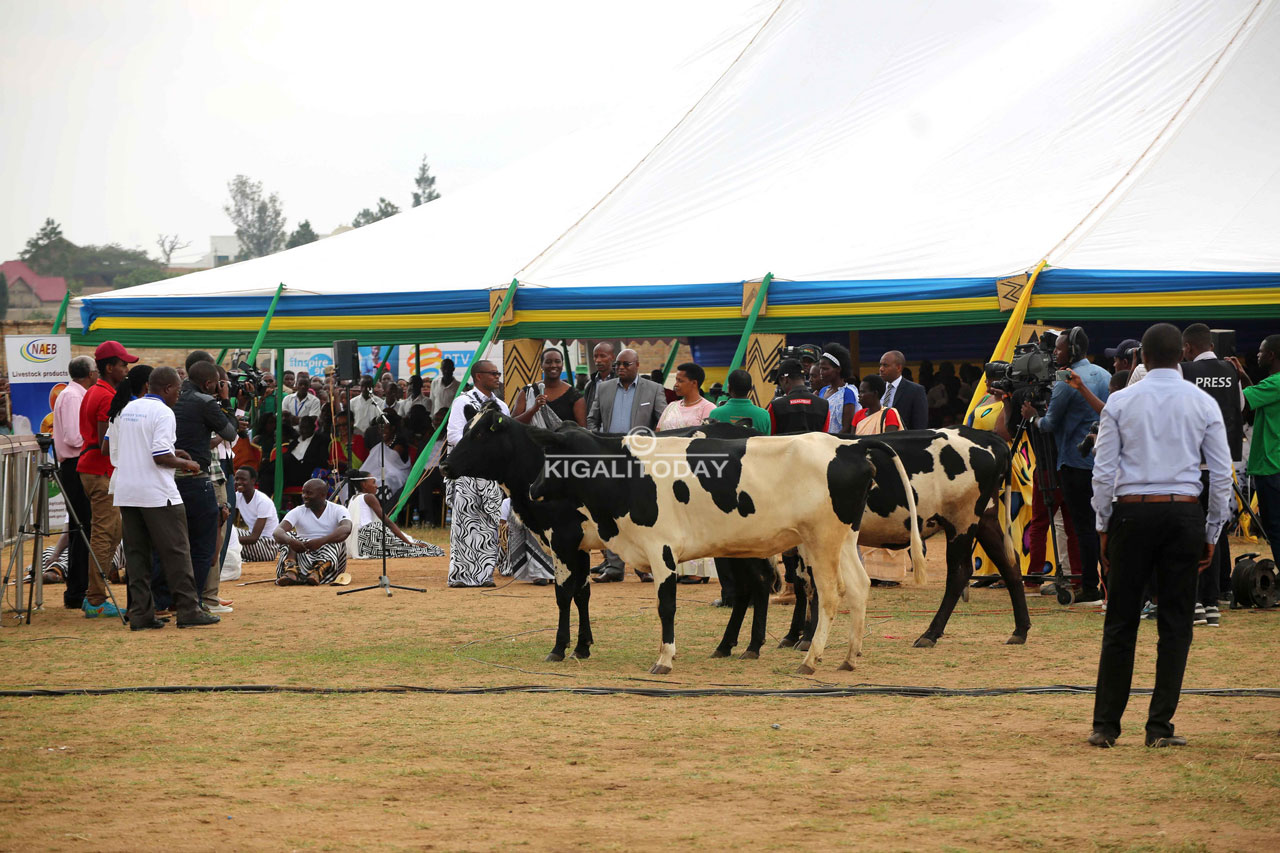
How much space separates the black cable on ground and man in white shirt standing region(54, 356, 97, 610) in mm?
3456

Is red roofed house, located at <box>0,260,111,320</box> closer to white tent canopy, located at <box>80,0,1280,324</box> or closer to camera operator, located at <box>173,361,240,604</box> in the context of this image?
white tent canopy, located at <box>80,0,1280,324</box>

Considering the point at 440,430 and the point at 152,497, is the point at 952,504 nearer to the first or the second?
the point at 152,497

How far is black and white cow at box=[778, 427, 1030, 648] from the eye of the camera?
949cm

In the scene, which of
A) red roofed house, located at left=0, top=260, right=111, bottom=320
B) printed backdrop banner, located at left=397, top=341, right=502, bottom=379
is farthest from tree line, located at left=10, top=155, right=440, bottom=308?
printed backdrop banner, located at left=397, top=341, right=502, bottom=379

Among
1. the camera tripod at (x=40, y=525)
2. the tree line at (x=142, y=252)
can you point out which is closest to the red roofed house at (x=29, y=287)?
the tree line at (x=142, y=252)

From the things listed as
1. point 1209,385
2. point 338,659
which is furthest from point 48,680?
point 1209,385

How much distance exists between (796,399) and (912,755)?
214 inches

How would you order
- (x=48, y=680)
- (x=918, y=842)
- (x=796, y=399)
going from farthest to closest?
(x=796, y=399), (x=48, y=680), (x=918, y=842)

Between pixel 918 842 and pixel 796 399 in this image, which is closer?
pixel 918 842

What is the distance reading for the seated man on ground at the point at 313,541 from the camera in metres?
14.0

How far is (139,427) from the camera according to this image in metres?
10.1

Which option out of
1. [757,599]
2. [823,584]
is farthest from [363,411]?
[823,584]

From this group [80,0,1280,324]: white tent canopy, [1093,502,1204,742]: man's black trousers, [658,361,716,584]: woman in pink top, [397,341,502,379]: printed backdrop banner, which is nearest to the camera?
[1093,502,1204,742]: man's black trousers

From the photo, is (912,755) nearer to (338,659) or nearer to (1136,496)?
(1136,496)
